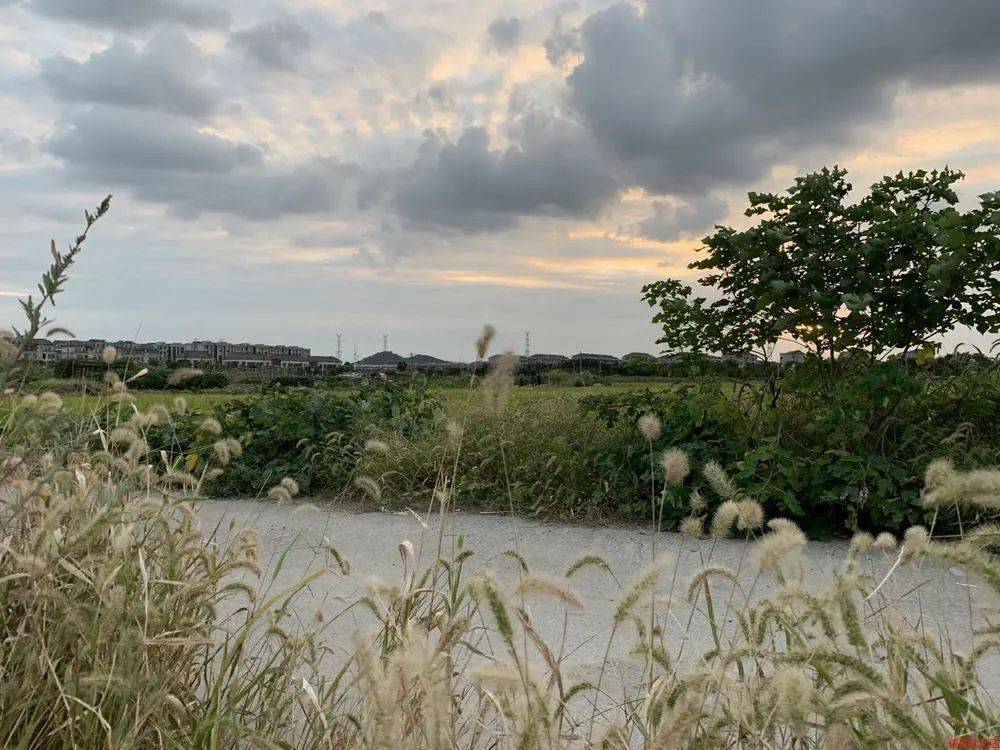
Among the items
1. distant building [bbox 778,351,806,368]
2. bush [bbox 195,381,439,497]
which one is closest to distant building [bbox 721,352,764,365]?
distant building [bbox 778,351,806,368]

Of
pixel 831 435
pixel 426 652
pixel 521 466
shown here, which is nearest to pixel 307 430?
pixel 521 466

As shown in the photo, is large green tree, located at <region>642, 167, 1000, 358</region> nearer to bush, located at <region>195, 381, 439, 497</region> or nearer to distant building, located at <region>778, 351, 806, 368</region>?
distant building, located at <region>778, 351, 806, 368</region>

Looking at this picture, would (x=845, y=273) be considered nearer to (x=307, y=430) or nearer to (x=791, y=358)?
(x=791, y=358)

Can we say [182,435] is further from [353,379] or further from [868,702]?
[868,702]

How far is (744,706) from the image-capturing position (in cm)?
159

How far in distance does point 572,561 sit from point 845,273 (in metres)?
2.53

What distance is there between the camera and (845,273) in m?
5.20

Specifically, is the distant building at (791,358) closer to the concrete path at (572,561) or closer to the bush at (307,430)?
the concrete path at (572,561)

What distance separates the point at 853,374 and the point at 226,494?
457 centimetres

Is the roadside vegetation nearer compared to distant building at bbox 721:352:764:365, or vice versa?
the roadside vegetation

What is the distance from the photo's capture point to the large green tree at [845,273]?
4711 millimetres

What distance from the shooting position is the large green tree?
4711 mm

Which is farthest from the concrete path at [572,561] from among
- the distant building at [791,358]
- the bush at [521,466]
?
the distant building at [791,358]

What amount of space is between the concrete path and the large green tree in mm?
1277
